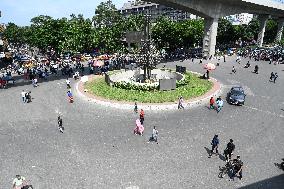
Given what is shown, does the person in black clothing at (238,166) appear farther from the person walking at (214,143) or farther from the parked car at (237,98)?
the parked car at (237,98)

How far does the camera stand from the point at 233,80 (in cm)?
4241

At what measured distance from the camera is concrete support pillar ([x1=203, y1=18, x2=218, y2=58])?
59750 millimetres

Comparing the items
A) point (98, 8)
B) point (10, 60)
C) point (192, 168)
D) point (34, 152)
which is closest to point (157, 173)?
point (192, 168)

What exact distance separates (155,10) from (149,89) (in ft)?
438

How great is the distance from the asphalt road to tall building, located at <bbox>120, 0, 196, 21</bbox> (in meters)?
122

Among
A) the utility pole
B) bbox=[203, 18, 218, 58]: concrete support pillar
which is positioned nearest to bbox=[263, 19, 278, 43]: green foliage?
bbox=[203, 18, 218, 58]: concrete support pillar

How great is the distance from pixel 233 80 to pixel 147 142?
24310mm

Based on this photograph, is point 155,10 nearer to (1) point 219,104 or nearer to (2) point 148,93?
(2) point 148,93

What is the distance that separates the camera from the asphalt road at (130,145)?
56.9 ft

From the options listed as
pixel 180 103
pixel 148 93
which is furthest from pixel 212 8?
pixel 180 103

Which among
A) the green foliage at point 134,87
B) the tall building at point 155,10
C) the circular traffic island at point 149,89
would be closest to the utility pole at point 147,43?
the circular traffic island at point 149,89

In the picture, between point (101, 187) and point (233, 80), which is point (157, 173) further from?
point (233, 80)

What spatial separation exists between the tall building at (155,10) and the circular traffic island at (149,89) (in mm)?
111598

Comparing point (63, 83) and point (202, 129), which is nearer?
point (202, 129)
